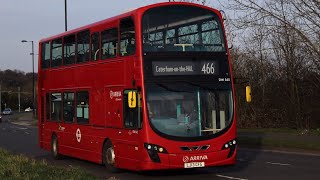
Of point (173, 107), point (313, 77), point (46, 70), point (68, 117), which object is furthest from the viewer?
point (313, 77)

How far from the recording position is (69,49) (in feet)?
59.3

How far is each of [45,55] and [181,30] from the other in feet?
27.5

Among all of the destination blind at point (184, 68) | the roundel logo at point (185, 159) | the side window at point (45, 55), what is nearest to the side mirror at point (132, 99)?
the destination blind at point (184, 68)

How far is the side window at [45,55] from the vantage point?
66.3ft

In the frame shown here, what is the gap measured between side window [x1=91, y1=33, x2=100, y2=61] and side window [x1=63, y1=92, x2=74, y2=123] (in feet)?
7.16

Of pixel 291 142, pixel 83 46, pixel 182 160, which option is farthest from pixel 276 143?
pixel 182 160

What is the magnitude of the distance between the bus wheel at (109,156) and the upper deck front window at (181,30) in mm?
3140

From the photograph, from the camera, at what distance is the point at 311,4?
25.1 metres

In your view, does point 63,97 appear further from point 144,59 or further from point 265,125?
point 265,125

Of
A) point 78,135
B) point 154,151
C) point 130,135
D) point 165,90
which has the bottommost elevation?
point 154,151

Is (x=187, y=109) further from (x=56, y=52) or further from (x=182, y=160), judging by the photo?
(x=56, y=52)

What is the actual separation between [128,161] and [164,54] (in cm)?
275

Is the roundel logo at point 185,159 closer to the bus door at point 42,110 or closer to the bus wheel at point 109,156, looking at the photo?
the bus wheel at point 109,156

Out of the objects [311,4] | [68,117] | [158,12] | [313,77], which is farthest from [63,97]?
[313,77]
